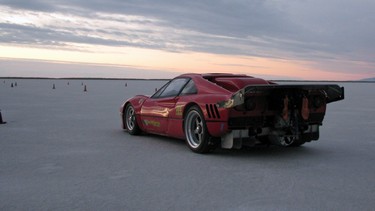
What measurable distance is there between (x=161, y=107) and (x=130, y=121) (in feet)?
5.64

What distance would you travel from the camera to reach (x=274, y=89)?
764cm

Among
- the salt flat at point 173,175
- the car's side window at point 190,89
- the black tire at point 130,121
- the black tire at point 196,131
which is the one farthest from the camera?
the black tire at point 130,121

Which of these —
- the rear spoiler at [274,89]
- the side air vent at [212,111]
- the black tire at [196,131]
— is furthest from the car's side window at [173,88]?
the rear spoiler at [274,89]

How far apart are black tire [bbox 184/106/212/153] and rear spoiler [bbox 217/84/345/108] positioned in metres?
0.57

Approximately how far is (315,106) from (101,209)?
4756mm

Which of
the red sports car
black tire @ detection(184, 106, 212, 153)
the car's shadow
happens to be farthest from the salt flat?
the red sports car

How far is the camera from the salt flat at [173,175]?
4998 millimetres

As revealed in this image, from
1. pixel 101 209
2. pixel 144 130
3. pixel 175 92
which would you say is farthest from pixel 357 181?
pixel 144 130

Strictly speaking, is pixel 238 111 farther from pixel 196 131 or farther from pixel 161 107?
pixel 161 107

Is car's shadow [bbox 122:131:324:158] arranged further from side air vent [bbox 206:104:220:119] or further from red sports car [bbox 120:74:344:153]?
side air vent [bbox 206:104:220:119]

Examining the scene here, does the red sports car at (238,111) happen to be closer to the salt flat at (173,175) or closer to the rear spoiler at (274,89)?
the rear spoiler at (274,89)

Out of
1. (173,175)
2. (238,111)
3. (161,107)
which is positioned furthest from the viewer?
(161,107)

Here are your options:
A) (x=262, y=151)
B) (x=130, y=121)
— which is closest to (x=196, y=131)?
(x=262, y=151)

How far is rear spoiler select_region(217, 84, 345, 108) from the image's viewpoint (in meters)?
7.26
